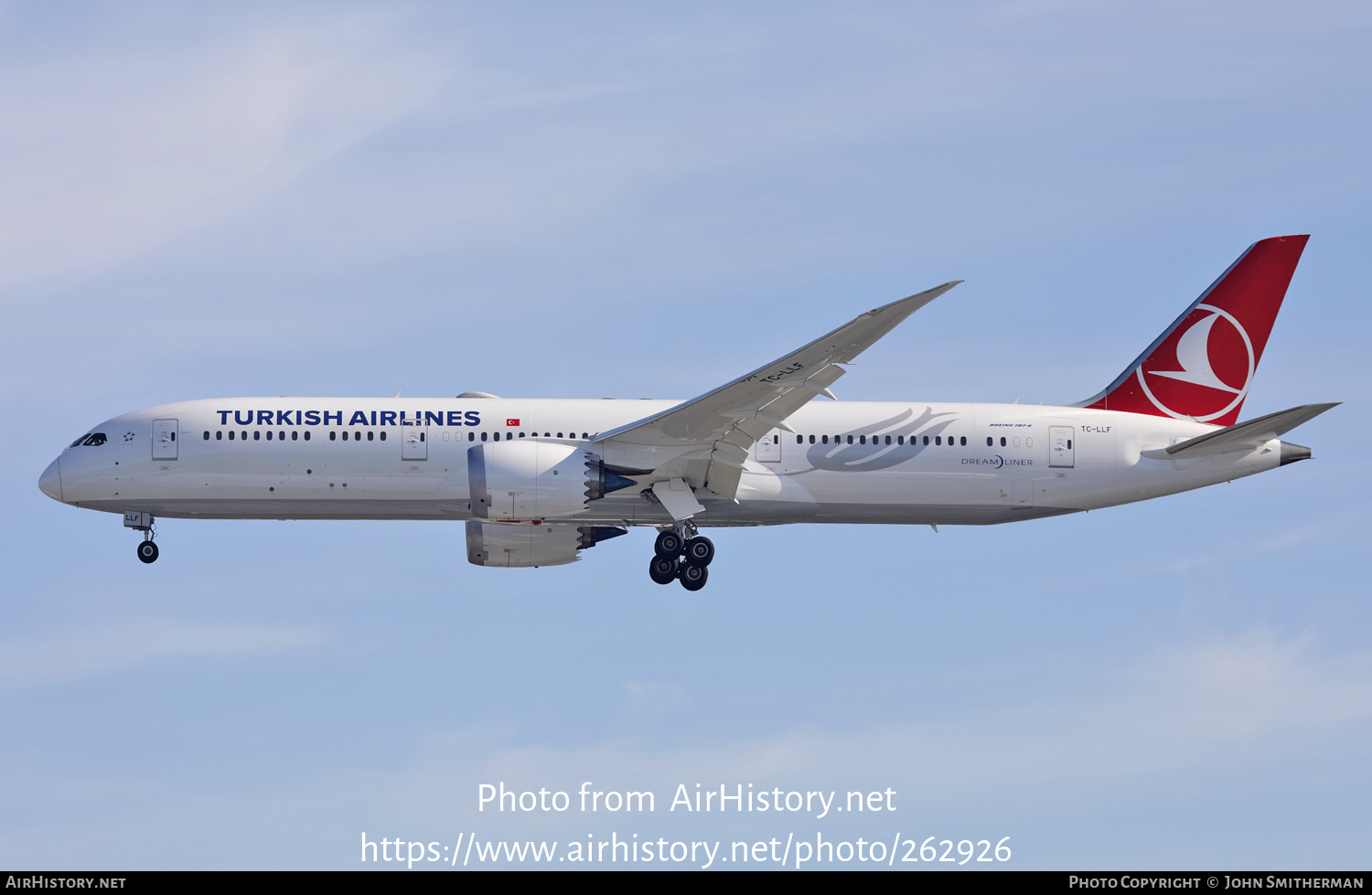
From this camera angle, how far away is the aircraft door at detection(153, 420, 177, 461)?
34.6 m

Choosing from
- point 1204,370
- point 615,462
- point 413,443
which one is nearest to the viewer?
point 615,462

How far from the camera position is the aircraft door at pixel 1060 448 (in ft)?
119

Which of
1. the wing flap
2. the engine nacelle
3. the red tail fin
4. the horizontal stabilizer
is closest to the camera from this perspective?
the wing flap

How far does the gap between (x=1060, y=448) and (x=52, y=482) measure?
22.3 metres

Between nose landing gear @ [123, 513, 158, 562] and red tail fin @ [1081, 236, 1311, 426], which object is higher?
red tail fin @ [1081, 236, 1311, 426]

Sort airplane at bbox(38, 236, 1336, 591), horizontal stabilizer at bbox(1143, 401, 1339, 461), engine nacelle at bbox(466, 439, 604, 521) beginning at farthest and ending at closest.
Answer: horizontal stabilizer at bbox(1143, 401, 1339, 461), airplane at bbox(38, 236, 1336, 591), engine nacelle at bbox(466, 439, 604, 521)

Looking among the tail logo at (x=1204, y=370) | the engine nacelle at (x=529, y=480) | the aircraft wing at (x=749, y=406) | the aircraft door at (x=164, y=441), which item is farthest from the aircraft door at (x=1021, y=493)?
the aircraft door at (x=164, y=441)

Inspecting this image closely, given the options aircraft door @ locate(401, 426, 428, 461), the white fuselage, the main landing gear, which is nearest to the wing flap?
the white fuselage

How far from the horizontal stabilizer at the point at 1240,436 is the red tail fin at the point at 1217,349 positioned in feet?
5.19

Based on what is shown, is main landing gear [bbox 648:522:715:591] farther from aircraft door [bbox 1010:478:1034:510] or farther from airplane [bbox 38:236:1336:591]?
aircraft door [bbox 1010:478:1034:510]

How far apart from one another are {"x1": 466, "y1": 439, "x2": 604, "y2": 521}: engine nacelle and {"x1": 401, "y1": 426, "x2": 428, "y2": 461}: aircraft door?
141 centimetres

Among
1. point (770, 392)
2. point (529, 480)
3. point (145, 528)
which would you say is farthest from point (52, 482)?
point (770, 392)

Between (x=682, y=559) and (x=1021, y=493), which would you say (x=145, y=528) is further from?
(x=1021, y=493)

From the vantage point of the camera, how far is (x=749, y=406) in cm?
3284
